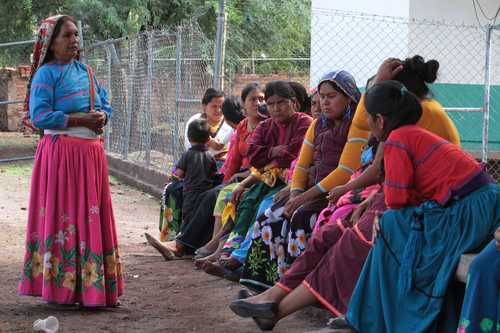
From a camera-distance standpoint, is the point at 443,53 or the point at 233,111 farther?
the point at 443,53

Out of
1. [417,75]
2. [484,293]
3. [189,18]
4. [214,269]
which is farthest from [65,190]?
[189,18]

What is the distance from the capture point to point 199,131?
324 inches

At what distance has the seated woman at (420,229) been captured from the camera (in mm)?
4203

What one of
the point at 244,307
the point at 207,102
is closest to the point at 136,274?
the point at 207,102

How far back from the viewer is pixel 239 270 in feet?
22.4

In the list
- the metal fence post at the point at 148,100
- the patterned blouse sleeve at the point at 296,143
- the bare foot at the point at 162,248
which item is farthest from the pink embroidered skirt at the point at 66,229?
the metal fence post at the point at 148,100

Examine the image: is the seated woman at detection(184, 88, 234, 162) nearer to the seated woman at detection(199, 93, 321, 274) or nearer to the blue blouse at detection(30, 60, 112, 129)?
the seated woman at detection(199, 93, 321, 274)

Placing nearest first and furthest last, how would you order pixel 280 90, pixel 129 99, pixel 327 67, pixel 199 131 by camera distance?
pixel 280 90 → pixel 199 131 → pixel 327 67 → pixel 129 99

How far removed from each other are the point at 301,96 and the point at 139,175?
739cm

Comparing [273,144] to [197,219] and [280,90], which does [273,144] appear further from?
[197,219]

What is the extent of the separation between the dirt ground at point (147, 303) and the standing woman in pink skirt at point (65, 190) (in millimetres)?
196

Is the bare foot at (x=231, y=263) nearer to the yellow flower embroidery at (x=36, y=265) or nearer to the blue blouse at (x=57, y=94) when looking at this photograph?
the yellow flower embroidery at (x=36, y=265)

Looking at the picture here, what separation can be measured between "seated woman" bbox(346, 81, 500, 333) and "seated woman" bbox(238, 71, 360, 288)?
127cm

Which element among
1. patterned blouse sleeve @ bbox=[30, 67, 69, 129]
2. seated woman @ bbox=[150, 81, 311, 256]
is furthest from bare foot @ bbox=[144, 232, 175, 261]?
patterned blouse sleeve @ bbox=[30, 67, 69, 129]
